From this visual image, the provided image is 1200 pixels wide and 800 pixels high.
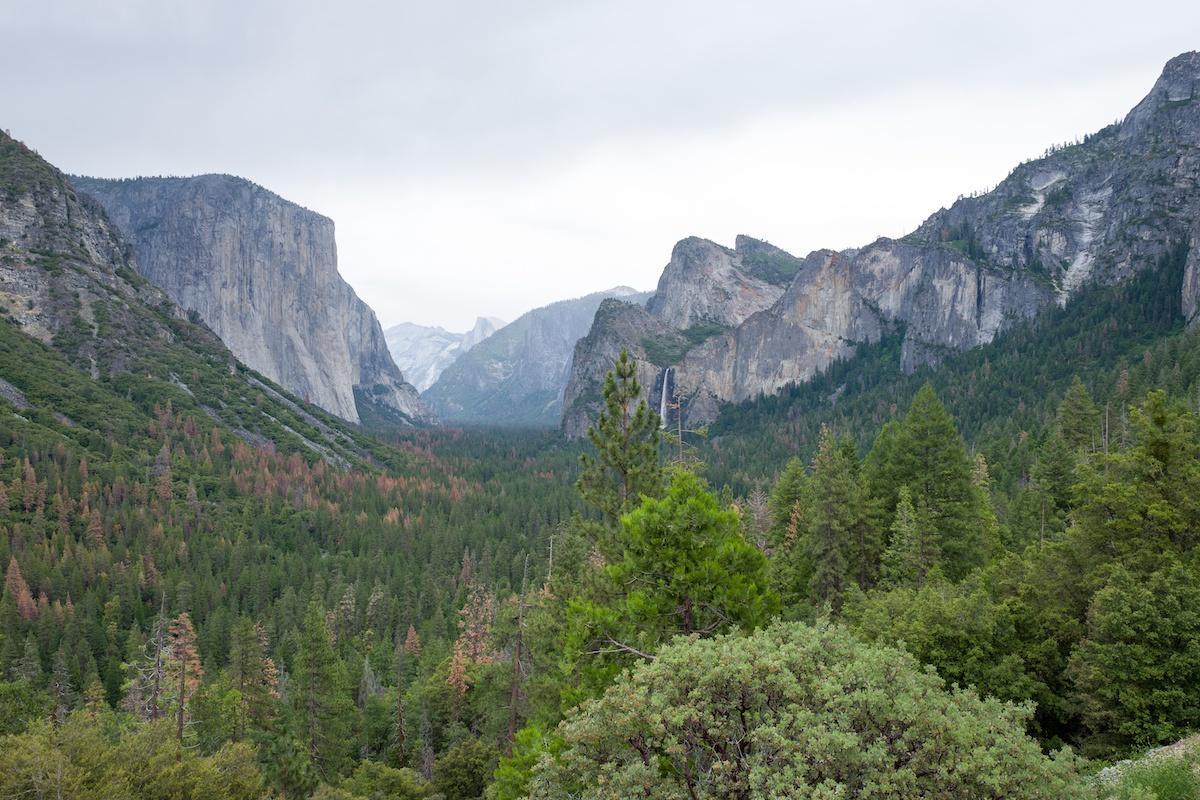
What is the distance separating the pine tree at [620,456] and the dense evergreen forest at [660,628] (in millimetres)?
93

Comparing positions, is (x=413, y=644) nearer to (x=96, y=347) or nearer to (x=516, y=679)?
(x=516, y=679)

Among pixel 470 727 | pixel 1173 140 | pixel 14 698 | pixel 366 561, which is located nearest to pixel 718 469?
pixel 366 561

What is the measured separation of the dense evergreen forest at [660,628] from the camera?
9211 millimetres

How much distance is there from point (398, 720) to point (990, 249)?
621 ft

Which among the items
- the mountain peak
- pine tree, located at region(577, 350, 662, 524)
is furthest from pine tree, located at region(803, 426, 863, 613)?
the mountain peak

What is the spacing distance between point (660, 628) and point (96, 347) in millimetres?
170154

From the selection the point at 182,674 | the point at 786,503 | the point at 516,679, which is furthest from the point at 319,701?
the point at 786,503

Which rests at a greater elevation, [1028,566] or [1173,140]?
[1173,140]

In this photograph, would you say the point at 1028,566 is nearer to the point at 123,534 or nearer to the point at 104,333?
the point at 123,534

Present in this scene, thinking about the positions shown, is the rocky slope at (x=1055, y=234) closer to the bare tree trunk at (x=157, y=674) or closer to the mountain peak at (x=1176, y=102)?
the mountain peak at (x=1176, y=102)

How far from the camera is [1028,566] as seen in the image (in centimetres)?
2031

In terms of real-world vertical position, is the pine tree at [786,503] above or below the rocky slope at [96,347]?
below

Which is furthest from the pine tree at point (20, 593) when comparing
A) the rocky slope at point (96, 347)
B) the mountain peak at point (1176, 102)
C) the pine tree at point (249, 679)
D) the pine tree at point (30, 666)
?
the mountain peak at point (1176, 102)

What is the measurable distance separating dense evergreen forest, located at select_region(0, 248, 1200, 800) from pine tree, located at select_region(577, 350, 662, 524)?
0.09 meters
